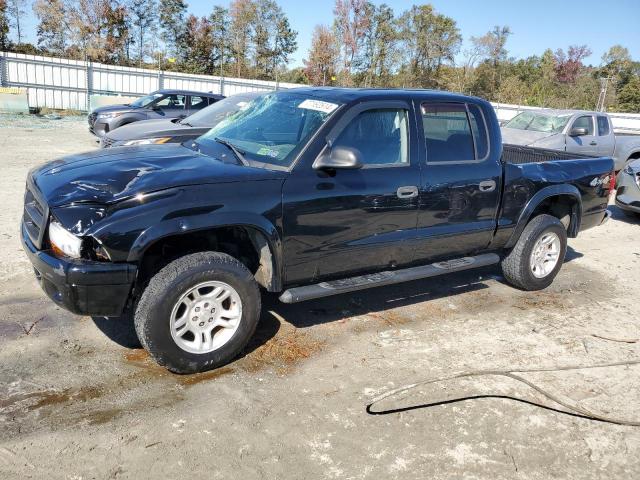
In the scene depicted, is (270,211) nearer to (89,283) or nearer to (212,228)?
(212,228)

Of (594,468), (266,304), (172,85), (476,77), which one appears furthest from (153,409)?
(476,77)

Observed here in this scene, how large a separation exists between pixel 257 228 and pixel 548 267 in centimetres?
363

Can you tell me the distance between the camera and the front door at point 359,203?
155 inches

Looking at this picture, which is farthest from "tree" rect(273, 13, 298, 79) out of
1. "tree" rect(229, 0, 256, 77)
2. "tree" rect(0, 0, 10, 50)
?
"tree" rect(0, 0, 10, 50)

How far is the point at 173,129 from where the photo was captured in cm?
873

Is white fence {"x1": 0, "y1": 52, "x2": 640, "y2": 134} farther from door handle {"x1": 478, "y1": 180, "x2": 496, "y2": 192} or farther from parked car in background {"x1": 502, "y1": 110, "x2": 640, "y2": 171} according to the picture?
door handle {"x1": 478, "y1": 180, "x2": 496, "y2": 192}

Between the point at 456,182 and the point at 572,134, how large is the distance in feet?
27.4

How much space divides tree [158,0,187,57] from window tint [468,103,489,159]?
4383cm

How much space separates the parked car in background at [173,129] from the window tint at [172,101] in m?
5.09

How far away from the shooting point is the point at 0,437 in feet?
9.66

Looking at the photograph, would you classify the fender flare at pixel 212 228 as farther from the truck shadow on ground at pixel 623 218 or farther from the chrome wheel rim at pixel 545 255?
the truck shadow on ground at pixel 623 218

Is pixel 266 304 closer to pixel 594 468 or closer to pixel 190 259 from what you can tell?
pixel 190 259

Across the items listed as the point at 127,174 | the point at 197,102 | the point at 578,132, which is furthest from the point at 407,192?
the point at 197,102

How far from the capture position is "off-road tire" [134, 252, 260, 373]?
3.45m
